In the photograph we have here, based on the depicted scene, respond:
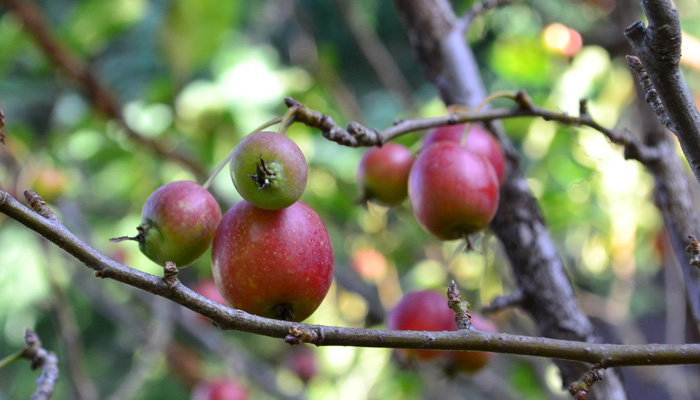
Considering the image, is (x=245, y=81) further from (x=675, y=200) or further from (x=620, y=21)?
(x=675, y=200)

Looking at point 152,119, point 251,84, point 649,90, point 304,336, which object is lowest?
point 304,336

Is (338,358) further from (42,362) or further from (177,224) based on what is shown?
(177,224)

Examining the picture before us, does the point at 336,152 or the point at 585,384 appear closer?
the point at 585,384

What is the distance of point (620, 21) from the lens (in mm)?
1298

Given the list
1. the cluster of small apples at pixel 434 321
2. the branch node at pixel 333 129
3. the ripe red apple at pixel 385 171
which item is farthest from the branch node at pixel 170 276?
the cluster of small apples at pixel 434 321

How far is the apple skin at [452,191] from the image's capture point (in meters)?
0.73

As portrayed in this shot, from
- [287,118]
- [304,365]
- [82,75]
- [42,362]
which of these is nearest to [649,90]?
[287,118]

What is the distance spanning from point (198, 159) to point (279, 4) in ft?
5.95

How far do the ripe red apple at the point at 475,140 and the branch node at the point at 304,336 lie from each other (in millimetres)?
449

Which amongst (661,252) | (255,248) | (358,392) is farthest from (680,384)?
(255,248)

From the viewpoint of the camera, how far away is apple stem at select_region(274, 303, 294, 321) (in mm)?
605

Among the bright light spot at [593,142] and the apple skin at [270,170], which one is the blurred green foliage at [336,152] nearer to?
the bright light spot at [593,142]

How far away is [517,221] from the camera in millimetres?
955

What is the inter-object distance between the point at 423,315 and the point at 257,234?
443 millimetres
